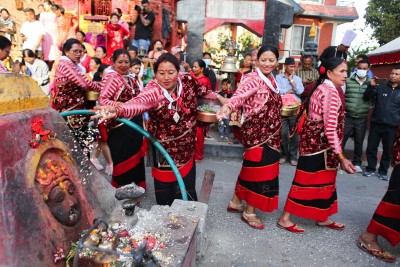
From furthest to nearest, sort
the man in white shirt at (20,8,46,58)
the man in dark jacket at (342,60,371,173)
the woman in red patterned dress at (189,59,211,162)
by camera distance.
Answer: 1. the man in white shirt at (20,8,46,58)
2. the woman in red patterned dress at (189,59,211,162)
3. the man in dark jacket at (342,60,371,173)

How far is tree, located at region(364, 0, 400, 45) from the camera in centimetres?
1873

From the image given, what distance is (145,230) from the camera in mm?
2434

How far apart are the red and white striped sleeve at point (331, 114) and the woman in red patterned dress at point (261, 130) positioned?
0.53 meters

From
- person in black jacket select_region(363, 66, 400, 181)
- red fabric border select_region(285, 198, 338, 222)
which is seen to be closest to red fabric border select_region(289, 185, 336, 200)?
red fabric border select_region(285, 198, 338, 222)

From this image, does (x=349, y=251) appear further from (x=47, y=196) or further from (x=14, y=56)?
(x=14, y=56)

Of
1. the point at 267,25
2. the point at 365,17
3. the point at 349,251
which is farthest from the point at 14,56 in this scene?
the point at 365,17

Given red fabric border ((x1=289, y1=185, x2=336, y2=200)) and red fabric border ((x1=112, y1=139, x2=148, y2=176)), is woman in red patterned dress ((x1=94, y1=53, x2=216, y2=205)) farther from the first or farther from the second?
red fabric border ((x1=289, y1=185, x2=336, y2=200))

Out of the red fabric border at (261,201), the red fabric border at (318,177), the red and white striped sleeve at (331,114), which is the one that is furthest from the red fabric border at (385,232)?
the red fabric border at (261,201)

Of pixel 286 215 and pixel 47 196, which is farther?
pixel 286 215

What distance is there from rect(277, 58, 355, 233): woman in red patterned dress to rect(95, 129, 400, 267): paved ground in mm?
233

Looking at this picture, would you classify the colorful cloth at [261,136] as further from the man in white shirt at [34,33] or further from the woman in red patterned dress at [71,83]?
the man in white shirt at [34,33]

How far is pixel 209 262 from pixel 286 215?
1.16 meters

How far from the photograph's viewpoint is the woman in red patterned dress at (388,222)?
3221 mm

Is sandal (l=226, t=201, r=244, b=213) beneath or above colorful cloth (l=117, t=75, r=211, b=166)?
beneath
